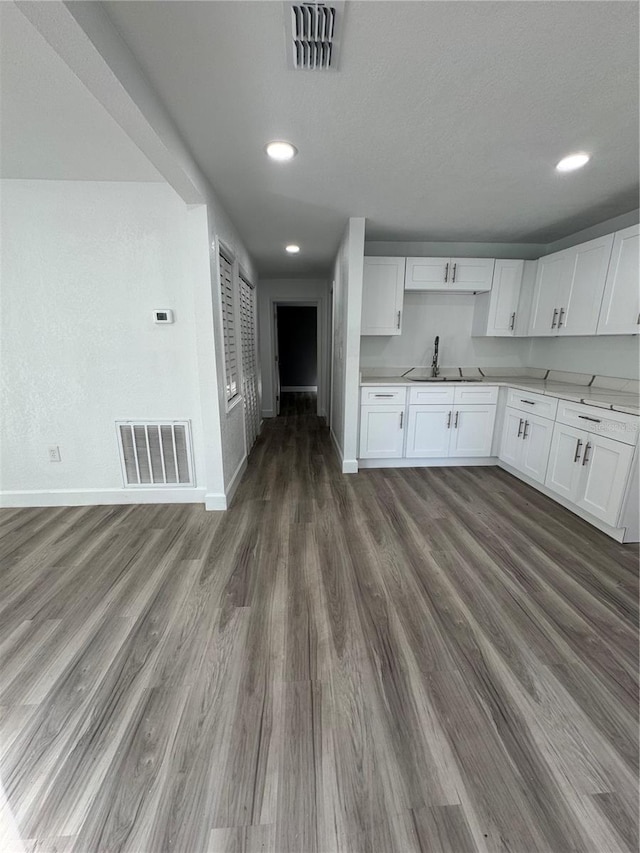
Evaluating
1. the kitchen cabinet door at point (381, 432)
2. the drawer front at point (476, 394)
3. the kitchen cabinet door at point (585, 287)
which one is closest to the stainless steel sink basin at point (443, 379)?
the drawer front at point (476, 394)

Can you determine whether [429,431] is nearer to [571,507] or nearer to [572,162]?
[571,507]

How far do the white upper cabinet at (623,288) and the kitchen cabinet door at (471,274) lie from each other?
1092 mm

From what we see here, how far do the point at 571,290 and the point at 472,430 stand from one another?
156 centimetres

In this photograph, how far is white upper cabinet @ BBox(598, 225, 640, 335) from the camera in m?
2.48

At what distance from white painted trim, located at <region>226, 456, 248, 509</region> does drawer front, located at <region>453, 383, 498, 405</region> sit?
2340 mm

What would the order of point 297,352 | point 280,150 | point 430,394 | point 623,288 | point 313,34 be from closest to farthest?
point 313,34, point 280,150, point 623,288, point 430,394, point 297,352

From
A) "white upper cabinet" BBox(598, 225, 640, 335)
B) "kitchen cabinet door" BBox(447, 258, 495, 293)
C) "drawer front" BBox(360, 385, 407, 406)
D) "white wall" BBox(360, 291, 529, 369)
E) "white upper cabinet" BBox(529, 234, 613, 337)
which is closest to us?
"white upper cabinet" BBox(598, 225, 640, 335)

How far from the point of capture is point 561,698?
1.28m

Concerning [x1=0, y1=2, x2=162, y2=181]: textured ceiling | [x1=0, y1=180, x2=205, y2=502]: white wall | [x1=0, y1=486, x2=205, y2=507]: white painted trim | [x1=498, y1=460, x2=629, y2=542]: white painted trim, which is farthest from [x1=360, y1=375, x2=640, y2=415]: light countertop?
[x1=0, y1=2, x2=162, y2=181]: textured ceiling

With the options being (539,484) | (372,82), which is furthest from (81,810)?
(539,484)

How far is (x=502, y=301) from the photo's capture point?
3.63 m

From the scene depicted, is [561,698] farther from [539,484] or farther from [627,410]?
[539,484]

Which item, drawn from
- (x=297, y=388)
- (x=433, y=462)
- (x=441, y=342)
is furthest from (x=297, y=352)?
(x=433, y=462)

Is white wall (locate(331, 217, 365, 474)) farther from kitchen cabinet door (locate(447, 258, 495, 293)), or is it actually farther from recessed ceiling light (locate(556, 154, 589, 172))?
recessed ceiling light (locate(556, 154, 589, 172))
